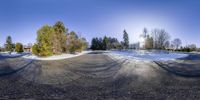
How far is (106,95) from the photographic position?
19.4 ft

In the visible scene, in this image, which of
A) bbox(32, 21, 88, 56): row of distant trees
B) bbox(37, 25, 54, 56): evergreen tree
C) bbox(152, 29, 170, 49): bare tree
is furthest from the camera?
bbox(152, 29, 170, 49): bare tree

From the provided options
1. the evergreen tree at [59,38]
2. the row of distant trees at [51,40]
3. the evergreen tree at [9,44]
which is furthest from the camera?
the evergreen tree at [9,44]

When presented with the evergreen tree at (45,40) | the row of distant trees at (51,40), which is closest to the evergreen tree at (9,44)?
the row of distant trees at (51,40)

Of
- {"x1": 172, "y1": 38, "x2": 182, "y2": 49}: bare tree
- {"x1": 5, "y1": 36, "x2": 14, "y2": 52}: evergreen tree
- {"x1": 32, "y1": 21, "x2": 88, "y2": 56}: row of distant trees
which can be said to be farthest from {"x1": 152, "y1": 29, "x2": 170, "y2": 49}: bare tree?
{"x1": 5, "y1": 36, "x2": 14, "y2": 52}: evergreen tree

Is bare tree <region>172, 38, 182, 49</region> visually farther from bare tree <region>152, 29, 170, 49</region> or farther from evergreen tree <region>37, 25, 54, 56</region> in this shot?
evergreen tree <region>37, 25, 54, 56</region>

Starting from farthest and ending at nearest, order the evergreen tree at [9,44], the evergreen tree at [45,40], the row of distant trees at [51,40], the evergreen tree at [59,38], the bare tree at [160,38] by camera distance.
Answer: the evergreen tree at [9,44] → the bare tree at [160,38] → the evergreen tree at [59,38] → the row of distant trees at [51,40] → the evergreen tree at [45,40]

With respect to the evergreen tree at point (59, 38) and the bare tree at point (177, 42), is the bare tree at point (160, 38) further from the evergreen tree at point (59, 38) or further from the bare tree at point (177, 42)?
the evergreen tree at point (59, 38)

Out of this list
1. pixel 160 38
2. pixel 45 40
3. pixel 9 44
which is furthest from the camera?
pixel 9 44

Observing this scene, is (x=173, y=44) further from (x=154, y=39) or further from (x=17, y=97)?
(x=17, y=97)

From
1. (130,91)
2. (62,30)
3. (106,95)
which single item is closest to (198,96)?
(130,91)

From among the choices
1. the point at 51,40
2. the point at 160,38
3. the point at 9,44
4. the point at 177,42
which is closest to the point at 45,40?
the point at 51,40

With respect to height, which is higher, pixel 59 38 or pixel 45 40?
pixel 59 38

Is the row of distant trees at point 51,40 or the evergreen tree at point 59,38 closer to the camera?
the row of distant trees at point 51,40

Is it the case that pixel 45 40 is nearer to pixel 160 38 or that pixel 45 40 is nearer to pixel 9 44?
pixel 160 38
